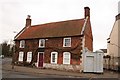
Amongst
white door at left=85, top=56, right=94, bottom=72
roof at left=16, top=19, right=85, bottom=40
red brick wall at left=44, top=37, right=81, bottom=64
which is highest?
roof at left=16, top=19, right=85, bottom=40

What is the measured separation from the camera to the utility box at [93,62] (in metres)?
28.1

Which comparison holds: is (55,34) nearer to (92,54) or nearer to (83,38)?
(83,38)

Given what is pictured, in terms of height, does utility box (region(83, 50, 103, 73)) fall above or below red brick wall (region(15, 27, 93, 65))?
below

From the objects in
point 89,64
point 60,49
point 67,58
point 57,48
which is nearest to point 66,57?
point 67,58

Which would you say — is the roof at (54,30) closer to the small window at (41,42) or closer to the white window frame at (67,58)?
the small window at (41,42)

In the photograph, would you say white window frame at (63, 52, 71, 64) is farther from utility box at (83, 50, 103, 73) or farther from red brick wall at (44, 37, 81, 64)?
utility box at (83, 50, 103, 73)

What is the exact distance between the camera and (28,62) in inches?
1334

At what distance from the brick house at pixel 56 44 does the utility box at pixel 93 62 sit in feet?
2.90

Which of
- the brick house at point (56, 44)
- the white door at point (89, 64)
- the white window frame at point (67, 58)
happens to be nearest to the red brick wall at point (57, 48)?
the brick house at point (56, 44)

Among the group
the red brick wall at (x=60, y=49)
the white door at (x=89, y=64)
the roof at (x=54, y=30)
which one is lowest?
the white door at (x=89, y=64)

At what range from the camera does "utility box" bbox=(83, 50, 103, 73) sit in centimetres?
2808

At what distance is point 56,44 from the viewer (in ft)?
102

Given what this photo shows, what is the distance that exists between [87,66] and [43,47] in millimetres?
8386

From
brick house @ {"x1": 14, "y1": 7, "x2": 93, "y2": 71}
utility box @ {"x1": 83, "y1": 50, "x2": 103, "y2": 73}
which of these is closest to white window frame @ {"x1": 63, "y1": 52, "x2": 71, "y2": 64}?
brick house @ {"x1": 14, "y1": 7, "x2": 93, "y2": 71}
